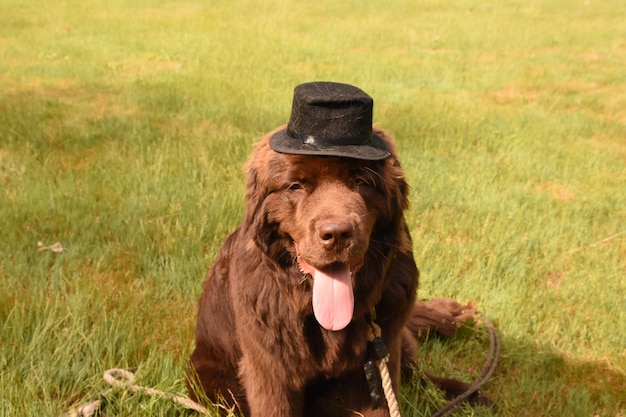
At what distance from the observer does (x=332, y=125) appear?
2391 millimetres

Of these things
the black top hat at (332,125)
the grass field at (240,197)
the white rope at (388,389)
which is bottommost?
the grass field at (240,197)

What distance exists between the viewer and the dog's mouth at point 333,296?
241 cm

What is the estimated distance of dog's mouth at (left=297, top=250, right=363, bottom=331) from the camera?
2408 millimetres

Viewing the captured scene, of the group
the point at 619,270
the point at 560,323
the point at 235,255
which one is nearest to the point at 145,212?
the point at 235,255

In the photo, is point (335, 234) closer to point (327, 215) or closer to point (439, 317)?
point (327, 215)

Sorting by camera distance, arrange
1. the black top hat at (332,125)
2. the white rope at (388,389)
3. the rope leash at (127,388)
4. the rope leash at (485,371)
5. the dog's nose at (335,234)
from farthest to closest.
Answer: the rope leash at (485,371) < the rope leash at (127,388) < the white rope at (388,389) < the black top hat at (332,125) < the dog's nose at (335,234)

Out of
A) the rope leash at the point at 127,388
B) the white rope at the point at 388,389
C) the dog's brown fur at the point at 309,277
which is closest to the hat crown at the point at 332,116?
the dog's brown fur at the point at 309,277

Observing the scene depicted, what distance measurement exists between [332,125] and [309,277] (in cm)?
63

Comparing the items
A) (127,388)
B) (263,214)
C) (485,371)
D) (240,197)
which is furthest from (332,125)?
(240,197)

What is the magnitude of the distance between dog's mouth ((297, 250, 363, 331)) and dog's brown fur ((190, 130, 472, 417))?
6 centimetres

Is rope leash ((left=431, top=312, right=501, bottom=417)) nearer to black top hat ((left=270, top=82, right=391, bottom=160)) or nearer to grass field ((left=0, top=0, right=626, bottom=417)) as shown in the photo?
grass field ((left=0, top=0, right=626, bottom=417))

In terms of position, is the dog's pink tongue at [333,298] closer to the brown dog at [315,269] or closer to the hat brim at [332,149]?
the brown dog at [315,269]

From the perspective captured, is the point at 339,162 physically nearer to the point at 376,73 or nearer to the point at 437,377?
the point at 437,377

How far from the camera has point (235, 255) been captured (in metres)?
2.91
